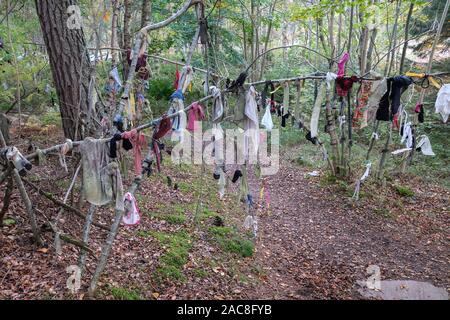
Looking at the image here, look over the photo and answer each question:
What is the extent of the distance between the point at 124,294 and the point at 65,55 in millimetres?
3815

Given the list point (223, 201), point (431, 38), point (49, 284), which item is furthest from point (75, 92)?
point (431, 38)

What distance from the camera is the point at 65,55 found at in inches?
202

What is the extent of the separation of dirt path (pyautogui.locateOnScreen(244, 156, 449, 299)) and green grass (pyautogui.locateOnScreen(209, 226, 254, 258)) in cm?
27

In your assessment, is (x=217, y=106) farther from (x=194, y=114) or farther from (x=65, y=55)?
(x=65, y=55)

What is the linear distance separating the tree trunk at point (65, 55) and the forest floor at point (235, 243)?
1052 mm

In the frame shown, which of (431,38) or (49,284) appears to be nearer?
(49,284)

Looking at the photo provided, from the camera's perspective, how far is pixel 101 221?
531 centimetres

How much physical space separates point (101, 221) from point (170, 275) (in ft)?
5.24

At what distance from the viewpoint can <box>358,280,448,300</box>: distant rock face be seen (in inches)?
205

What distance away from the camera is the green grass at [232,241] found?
19.1 ft

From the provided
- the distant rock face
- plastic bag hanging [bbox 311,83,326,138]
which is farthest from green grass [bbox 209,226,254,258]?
plastic bag hanging [bbox 311,83,326,138]

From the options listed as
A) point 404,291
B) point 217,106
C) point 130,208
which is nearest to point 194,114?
point 217,106

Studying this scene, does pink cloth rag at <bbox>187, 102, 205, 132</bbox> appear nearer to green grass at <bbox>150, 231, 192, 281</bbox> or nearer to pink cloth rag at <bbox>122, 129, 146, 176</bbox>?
pink cloth rag at <bbox>122, 129, 146, 176</bbox>
